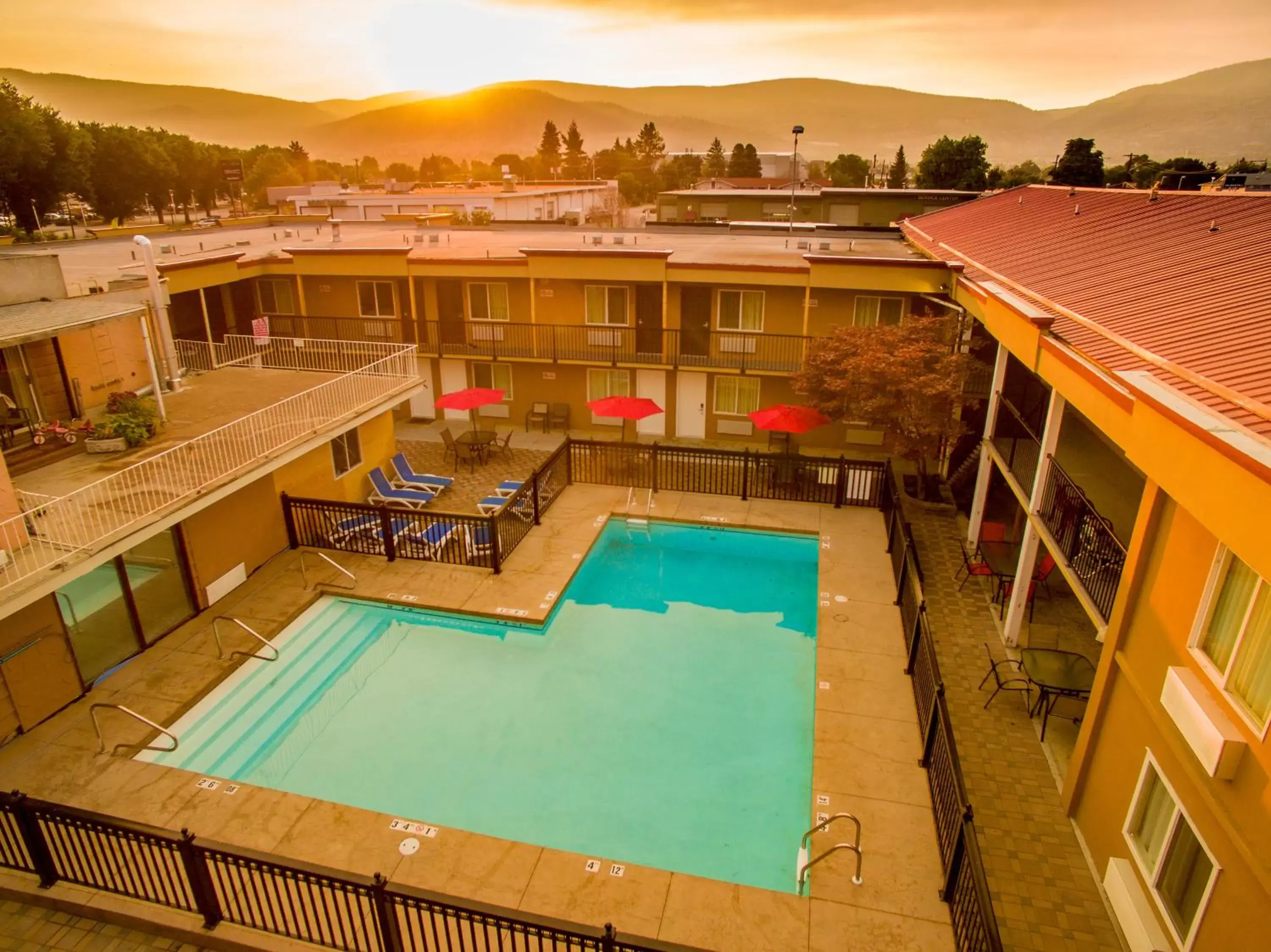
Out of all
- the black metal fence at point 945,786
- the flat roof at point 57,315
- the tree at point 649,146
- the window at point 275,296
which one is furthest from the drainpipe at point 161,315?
the tree at point 649,146

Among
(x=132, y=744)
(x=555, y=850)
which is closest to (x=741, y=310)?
(x=555, y=850)

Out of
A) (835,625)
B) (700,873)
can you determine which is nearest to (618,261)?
(835,625)

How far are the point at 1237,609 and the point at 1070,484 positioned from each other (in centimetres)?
456

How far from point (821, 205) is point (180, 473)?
143 feet

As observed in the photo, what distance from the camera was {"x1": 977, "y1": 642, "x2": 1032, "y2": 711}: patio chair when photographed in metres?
12.3

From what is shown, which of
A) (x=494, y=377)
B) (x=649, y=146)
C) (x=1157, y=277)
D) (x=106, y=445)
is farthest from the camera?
(x=649, y=146)

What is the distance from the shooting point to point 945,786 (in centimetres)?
967

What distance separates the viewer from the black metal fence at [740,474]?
1978cm

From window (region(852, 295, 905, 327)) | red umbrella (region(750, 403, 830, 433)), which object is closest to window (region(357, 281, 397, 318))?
red umbrella (region(750, 403, 830, 433))

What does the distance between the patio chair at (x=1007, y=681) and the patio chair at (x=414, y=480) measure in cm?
1368

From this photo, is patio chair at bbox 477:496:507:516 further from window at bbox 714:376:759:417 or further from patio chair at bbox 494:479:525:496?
window at bbox 714:376:759:417

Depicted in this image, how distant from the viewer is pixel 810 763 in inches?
459

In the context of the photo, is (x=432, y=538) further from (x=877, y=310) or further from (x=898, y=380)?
(x=877, y=310)

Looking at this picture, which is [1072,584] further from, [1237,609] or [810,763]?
[810,763]
